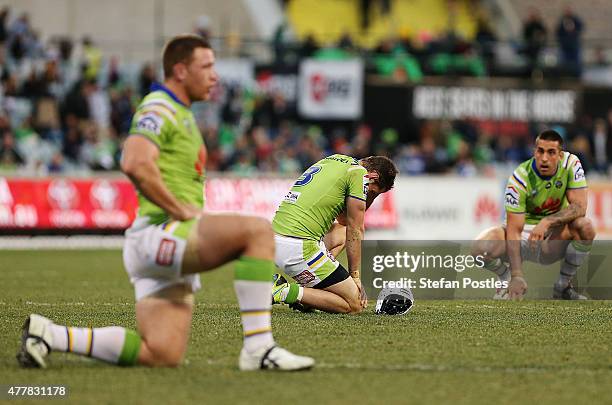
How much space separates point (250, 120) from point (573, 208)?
572 inches

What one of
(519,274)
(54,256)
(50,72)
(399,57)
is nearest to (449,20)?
(399,57)

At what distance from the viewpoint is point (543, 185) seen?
11.4 metres

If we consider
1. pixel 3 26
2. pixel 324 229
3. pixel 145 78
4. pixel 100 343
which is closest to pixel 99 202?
pixel 145 78

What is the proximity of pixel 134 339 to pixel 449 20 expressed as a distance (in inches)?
1060

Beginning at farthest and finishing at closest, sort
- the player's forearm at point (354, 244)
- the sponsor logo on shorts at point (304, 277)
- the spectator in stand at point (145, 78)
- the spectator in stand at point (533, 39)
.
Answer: the spectator in stand at point (533, 39), the spectator in stand at point (145, 78), the sponsor logo on shorts at point (304, 277), the player's forearm at point (354, 244)

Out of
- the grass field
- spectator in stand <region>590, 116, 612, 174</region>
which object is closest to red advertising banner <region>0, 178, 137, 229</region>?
the grass field

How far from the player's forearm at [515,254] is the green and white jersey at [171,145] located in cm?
526

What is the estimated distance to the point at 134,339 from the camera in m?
6.55

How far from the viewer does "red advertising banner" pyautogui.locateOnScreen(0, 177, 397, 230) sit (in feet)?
68.2

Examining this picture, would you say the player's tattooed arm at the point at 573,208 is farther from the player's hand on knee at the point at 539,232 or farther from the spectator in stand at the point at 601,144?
the spectator in stand at the point at 601,144

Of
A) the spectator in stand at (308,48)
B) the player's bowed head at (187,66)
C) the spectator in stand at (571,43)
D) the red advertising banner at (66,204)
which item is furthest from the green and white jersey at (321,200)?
the spectator in stand at (571,43)

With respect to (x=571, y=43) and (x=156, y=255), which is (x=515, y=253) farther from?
(x=571, y=43)

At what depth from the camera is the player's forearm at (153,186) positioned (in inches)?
245

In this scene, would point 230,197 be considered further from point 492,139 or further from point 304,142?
point 492,139
